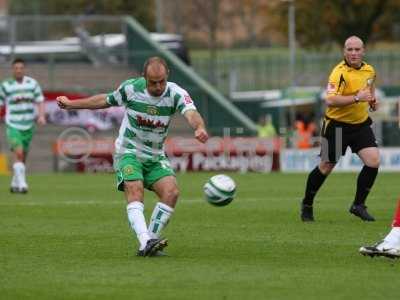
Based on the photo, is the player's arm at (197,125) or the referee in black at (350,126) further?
the referee in black at (350,126)

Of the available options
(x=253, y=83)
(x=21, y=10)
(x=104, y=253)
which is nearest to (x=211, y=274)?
(x=104, y=253)

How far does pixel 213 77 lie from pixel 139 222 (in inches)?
1469

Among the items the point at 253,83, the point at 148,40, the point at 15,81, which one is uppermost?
the point at 15,81

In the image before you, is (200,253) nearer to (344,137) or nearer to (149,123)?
(149,123)

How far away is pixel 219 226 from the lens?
15.5 m

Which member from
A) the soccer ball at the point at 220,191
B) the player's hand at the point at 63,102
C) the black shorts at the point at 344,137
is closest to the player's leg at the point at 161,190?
the soccer ball at the point at 220,191

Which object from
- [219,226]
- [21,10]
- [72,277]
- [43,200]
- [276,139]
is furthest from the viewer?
[21,10]

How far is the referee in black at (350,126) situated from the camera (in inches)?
604

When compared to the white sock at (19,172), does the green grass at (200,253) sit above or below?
above

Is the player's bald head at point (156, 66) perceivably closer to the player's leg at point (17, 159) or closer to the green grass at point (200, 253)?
the green grass at point (200, 253)

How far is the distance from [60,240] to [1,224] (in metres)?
2.17

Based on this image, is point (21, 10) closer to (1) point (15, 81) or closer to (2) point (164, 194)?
(1) point (15, 81)

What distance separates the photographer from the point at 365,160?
52.2 ft

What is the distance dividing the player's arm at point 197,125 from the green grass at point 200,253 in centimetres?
114
